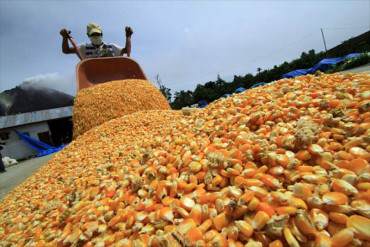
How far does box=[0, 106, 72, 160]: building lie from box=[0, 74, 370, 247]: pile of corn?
20.8 metres

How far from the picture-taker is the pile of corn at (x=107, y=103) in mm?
6395

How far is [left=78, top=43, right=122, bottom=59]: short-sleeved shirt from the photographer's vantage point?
819 cm

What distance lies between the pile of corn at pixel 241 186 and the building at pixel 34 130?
2076 centimetres

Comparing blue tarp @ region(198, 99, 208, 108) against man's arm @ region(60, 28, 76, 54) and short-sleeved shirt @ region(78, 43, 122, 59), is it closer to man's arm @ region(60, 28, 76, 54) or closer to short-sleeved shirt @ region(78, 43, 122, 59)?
short-sleeved shirt @ region(78, 43, 122, 59)

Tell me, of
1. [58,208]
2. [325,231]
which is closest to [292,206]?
[325,231]

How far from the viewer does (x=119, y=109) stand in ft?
21.3

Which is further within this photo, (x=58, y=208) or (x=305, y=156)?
(x=58, y=208)

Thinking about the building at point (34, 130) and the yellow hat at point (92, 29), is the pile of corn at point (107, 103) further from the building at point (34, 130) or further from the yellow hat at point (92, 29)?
the building at point (34, 130)

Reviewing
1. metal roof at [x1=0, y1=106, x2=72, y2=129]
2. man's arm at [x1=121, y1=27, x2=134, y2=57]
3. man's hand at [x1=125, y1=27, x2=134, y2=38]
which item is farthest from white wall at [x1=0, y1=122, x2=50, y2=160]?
man's hand at [x1=125, y1=27, x2=134, y2=38]

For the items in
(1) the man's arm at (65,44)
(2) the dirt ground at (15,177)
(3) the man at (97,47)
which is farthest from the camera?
(3) the man at (97,47)

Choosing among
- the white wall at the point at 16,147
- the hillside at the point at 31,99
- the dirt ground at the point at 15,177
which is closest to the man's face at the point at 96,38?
Answer: the dirt ground at the point at 15,177

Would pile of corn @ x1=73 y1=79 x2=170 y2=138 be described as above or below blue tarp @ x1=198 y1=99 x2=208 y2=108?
above

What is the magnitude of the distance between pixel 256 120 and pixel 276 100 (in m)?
0.47

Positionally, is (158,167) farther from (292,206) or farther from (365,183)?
(365,183)
